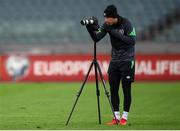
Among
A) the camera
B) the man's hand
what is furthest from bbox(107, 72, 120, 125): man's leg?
the camera

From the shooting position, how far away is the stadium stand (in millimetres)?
30922

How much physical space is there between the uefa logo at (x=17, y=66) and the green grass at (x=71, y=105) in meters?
1.31

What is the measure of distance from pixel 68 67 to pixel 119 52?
45.8 ft

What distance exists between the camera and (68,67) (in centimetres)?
2631

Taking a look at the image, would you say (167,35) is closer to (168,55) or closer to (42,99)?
(168,55)

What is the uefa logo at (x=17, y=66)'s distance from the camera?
25891mm

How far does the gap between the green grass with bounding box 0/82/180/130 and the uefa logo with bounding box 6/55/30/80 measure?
4.29 ft

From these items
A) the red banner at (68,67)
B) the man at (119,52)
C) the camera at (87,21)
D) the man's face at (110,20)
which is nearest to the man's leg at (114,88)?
the man at (119,52)

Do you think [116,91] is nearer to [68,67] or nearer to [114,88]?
[114,88]

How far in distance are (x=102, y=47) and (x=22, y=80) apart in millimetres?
4643

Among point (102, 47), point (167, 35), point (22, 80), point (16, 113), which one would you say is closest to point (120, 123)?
point (16, 113)

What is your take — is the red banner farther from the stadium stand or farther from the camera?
the camera

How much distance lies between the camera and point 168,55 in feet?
85.8

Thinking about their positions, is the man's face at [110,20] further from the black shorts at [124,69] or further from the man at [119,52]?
the black shorts at [124,69]
